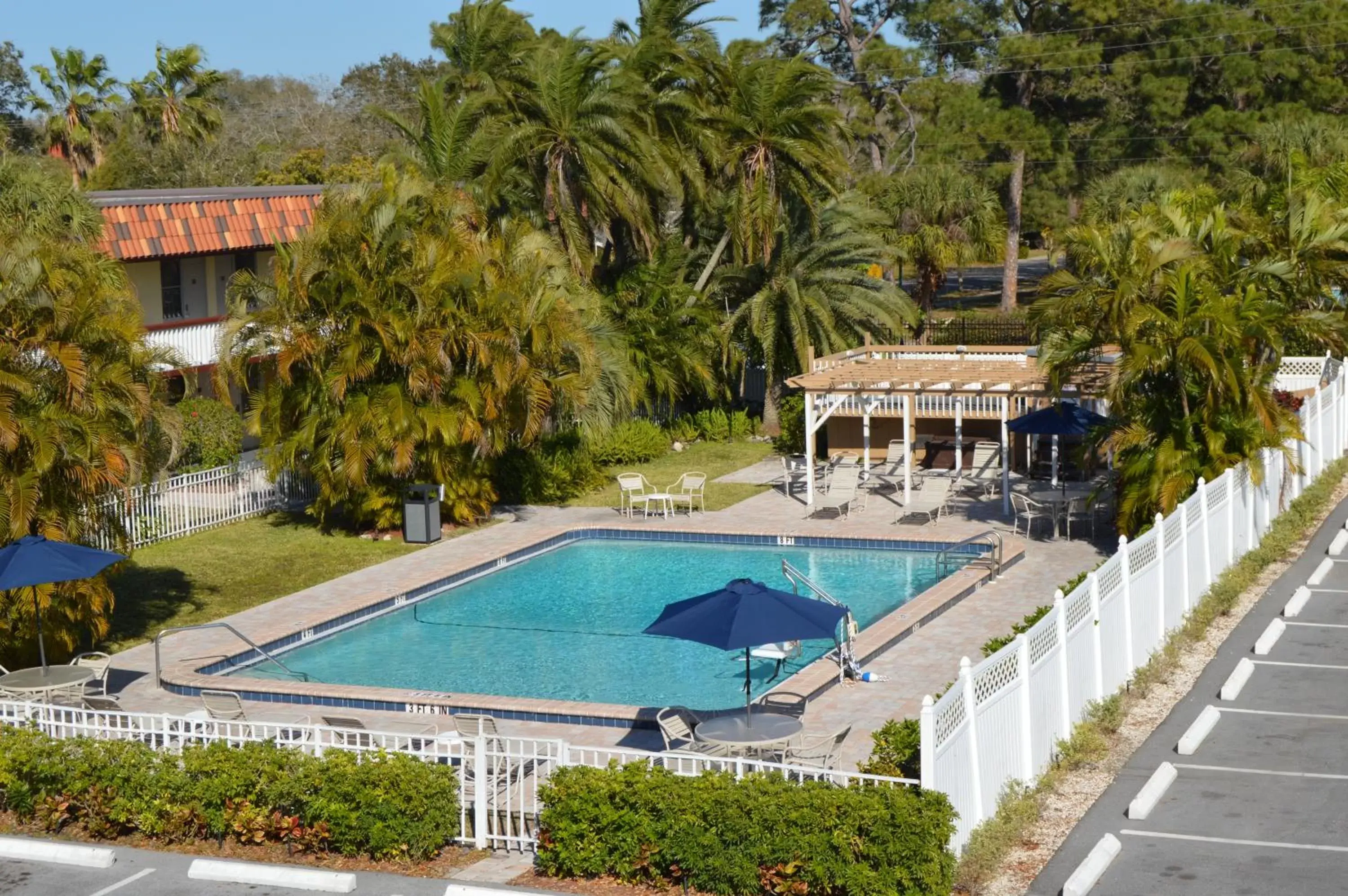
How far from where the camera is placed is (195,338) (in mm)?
33656

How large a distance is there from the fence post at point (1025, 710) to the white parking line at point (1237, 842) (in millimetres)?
1052

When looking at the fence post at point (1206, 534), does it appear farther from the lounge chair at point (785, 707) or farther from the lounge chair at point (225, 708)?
the lounge chair at point (225, 708)

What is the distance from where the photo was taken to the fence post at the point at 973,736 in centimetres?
1221

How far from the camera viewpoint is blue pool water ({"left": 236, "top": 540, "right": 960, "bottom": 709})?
790 inches

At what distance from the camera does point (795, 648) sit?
2039cm

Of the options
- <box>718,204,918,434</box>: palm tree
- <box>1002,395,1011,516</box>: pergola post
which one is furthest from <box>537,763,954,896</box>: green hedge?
<box>718,204,918,434</box>: palm tree

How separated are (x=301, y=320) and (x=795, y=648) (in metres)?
10.8

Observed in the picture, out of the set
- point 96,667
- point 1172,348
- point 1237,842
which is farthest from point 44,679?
point 1172,348

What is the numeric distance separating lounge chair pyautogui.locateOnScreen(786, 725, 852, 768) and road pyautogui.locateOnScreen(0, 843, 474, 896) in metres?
3.16

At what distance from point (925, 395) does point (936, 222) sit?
20935 millimetres

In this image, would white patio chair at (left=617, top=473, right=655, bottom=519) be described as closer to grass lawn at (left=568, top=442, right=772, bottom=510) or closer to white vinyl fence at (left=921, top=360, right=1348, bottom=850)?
grass lawn at (left=568, top=442, right=772, bottom=510)

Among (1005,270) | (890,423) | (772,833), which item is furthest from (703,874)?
Result: (1005,270)

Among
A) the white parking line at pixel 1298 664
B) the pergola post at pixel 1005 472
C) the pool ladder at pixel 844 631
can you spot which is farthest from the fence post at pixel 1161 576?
the pergola post at pixel 1005 472

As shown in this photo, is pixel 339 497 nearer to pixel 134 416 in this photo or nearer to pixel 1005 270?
pixel 134 416
